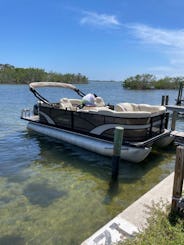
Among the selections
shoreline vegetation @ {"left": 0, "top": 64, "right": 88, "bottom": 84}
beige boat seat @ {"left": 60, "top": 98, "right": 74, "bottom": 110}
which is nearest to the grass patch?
beige boat seat @ {"left": 60, "top": 98, "right": 74, "bottom": 110}

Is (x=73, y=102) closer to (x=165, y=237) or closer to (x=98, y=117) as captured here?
(x=98, y=117)

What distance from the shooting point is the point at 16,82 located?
65.9m

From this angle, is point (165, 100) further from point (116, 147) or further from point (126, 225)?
point (126, 225)

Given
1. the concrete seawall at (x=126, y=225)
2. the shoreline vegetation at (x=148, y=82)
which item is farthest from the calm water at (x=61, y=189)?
the shoreline vegetation at (x=148, y=82)

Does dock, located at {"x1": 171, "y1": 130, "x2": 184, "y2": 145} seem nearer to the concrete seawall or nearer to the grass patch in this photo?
the concrete seawall

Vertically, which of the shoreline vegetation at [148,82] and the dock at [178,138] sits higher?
the shoreline vegetation at [148,82]

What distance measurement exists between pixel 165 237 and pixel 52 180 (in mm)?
Answer: 3179

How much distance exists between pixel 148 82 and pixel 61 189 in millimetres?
58715

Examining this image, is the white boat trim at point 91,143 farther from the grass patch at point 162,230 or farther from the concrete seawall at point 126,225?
the grass patch at point 162,230

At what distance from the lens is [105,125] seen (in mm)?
6496

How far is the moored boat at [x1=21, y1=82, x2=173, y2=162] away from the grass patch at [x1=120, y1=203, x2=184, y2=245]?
2.79 m

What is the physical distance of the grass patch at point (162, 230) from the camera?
251cm

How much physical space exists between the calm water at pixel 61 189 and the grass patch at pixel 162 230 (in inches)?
40.0

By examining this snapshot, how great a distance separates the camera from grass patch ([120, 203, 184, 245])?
2514 mm
